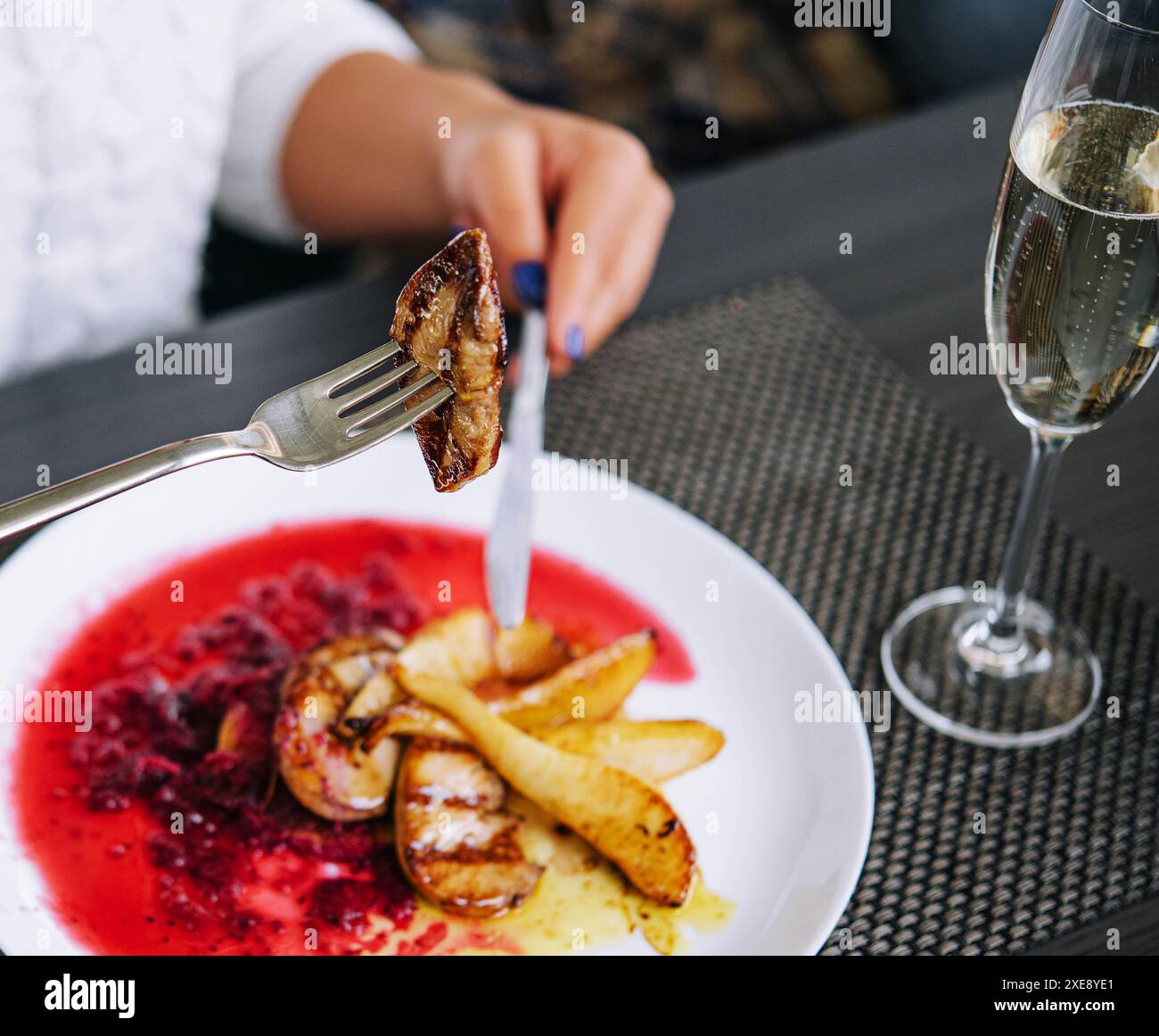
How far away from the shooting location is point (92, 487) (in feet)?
2.04

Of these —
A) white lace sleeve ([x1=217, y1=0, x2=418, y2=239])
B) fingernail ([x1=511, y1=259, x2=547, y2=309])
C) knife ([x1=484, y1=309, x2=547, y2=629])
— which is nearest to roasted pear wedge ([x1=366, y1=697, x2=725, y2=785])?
knife ([x1=484, y1=309, x2=547, y2=629])

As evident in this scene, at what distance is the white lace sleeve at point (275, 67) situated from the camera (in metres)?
1.59

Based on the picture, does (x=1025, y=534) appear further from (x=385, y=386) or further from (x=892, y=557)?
(x=385, y=386)

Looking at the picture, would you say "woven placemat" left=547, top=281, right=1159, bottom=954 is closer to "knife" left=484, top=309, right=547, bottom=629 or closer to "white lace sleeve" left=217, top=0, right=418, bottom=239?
"knife" left=484, top=309, right=547, bottom=629

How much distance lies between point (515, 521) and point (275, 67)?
2.94 feet

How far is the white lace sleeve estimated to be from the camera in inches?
62.8

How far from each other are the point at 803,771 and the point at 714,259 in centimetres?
67

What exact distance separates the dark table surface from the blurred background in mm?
1141

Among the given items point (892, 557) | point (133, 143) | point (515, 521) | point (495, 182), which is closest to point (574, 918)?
point (515, 521)
